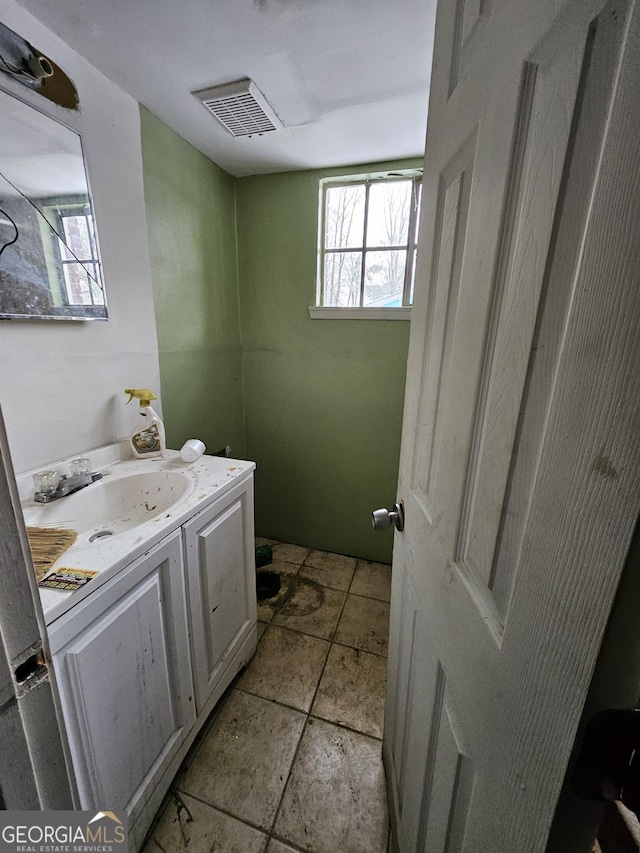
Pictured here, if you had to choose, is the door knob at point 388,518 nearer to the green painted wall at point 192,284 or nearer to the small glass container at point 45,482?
the small glass container at point 45,482

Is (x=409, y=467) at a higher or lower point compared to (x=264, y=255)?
lower

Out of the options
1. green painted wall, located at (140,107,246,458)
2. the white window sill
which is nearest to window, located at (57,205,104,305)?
green painted wall, located at (140,107,246,458)

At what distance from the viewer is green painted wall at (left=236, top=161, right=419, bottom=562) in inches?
69.5

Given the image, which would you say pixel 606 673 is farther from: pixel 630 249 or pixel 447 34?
pixel 447 34

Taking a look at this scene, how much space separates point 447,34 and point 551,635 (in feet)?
3.06

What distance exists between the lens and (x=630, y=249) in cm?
22

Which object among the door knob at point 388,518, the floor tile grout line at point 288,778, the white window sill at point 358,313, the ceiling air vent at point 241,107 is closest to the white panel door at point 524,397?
the door knob at point 388,518

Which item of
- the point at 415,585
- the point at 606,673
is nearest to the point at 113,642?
the point at 415,585

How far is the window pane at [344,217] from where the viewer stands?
1734 mm

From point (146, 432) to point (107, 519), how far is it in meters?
0.36

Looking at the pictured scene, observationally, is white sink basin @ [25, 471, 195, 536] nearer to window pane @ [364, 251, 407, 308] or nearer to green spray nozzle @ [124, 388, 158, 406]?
green spray nozzle @ [124, 388, 158, 406]

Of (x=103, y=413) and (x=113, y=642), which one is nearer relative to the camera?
(x=113, y=642)

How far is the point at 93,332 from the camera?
3.73 feet

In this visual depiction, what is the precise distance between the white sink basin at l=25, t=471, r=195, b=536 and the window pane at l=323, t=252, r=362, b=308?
1.28 m
